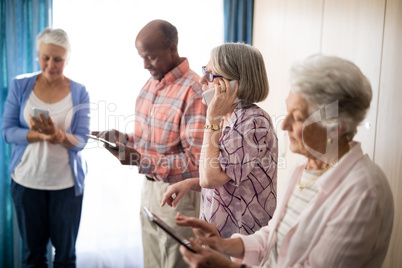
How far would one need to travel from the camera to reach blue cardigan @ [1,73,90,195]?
251cm

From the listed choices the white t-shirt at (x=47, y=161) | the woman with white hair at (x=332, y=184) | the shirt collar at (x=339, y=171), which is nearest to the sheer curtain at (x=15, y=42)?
the white t-shirt at (x=47, y=161)

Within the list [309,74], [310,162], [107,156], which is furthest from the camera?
[107,156]

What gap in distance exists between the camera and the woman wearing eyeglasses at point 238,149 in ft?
4.96

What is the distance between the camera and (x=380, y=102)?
1.90 m

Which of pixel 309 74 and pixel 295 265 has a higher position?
pixel 309 74

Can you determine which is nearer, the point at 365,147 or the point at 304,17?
the point at 365,147

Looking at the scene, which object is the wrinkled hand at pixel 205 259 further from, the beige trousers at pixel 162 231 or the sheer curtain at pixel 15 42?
the sheer curtain at pixel 15 42

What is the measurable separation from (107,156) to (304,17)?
5.53 feet

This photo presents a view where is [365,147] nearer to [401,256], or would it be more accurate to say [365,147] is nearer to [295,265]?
[401,256]

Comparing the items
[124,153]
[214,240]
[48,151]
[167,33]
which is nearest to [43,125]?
[48,151]

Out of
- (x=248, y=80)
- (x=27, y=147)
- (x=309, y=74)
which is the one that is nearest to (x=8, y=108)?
(x=27, y=147)

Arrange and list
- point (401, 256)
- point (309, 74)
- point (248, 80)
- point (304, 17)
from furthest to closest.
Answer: point (304, 17) < point (401, 256) < point (248, 80) < point (309, 74)

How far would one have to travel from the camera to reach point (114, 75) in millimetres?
3045

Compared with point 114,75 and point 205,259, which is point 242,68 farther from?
point 114,75
